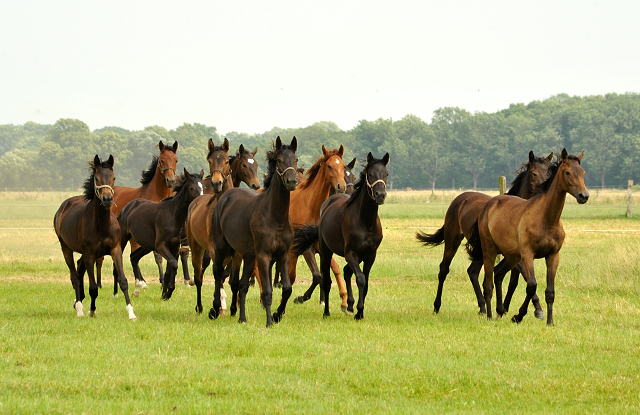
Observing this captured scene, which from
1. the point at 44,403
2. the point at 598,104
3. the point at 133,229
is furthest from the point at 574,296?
the point at 598,104

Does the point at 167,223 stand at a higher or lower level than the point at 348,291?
higher

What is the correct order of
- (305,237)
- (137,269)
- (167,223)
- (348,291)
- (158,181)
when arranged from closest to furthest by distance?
(348,291)
(305,237)
(167,223)
(137,269)
(158,181)

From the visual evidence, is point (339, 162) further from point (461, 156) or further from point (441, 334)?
point (461, 156)

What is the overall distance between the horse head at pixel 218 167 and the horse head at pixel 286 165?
1.95 meters

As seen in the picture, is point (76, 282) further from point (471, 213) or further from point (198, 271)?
point (471, 213)

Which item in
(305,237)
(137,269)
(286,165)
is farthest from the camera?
(137,269)

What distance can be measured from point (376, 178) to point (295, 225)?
1.82 metres

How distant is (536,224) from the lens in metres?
9.12

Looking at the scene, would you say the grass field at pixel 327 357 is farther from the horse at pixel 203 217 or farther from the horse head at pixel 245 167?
the horse head at pixel 245 167

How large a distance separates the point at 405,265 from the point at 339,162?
651 centimetres

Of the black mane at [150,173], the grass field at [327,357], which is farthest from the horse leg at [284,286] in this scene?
the black mane at [150,173]

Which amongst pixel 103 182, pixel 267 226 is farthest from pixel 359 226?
pixel 103 182

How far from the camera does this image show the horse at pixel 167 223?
11.4 meters

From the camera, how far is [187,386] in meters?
5.99
